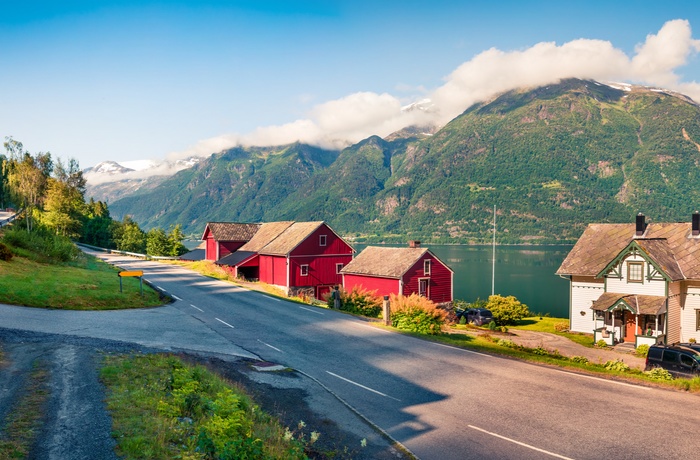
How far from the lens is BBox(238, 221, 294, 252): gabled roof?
6106 cm

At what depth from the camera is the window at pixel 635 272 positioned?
1356 inches

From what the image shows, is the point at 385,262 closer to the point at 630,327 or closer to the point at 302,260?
the point at 302,260

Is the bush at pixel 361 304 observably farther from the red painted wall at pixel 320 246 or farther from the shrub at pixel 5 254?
the shrub at pixel 5 254

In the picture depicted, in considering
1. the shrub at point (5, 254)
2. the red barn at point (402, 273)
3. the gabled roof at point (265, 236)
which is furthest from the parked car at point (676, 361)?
the gabled roof at point (265, 236)

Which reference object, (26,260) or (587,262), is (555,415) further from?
(26,260)

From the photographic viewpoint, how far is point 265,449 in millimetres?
9586

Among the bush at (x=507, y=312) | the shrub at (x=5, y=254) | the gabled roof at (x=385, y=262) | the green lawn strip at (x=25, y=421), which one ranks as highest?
the shrub at (x=5, y=254)

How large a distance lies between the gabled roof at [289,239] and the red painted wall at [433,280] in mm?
13063

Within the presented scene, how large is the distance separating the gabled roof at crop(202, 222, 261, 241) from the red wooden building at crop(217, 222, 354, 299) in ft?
30.5

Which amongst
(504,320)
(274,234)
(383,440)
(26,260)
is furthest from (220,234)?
(383,440)

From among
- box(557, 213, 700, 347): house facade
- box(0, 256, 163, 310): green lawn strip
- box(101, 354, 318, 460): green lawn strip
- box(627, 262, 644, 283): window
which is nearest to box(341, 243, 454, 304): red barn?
box(557, 213, 700, 347): house facade

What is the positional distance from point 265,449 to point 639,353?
3109 centimetres

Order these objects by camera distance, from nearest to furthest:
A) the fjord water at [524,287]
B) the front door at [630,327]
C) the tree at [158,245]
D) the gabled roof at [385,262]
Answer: the front door at [630,327] → the gabled roof at [385,262] → the fjord water at [524,287] → the tree at [158,245]

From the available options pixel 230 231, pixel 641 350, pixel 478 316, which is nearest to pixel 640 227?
pixel 641 350
